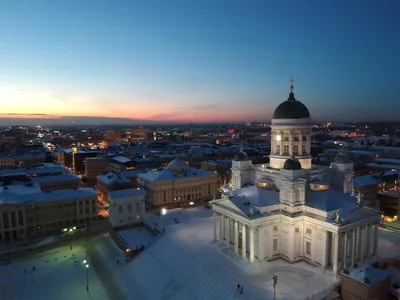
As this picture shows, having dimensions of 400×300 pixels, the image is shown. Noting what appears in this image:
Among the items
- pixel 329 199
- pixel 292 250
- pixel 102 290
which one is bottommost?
pixel 102 290

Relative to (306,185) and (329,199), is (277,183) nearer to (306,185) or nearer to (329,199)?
(306,185)

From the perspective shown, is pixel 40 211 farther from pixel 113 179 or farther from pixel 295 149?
pixel 295 149

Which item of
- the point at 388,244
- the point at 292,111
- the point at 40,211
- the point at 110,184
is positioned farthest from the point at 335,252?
the point at 110,184

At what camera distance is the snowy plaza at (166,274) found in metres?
34.7

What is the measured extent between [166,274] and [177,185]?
33713mm

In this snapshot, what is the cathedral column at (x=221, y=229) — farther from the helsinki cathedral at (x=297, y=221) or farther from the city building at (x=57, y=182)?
the city building at (x=57, y=182)

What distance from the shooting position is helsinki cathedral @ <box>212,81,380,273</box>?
1499 inches

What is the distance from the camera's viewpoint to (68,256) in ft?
156

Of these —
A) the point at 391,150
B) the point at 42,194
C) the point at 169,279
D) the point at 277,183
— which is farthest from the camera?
the point at 391,150

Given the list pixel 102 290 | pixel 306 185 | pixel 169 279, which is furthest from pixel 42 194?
pixel 306 185

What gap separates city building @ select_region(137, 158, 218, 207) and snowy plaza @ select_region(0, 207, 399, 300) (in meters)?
20.8

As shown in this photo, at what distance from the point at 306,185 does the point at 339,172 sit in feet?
25.7

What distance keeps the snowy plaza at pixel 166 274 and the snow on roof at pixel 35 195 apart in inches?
472

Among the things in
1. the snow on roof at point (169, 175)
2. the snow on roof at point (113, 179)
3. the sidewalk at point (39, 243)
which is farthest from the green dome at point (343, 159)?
the snow on roof at point (113, 179)
